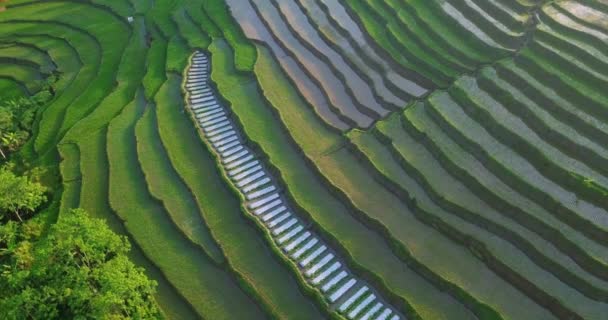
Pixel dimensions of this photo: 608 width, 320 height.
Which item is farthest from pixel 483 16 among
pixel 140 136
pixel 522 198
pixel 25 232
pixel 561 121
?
pixel 25 232

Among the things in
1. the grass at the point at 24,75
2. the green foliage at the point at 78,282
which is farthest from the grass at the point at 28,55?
the green foliage at the point at 78,282

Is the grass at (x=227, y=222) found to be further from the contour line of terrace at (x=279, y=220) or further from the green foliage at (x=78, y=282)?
the green foliage at (x=78, y=282)

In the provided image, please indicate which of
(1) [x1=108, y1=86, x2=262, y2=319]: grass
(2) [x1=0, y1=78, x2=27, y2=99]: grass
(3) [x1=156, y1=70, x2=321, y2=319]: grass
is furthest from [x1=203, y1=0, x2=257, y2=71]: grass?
(2) [x1=0, y1=78, x2=27, y2=99]: grass

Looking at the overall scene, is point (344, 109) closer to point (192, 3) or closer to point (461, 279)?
point (461, 279)

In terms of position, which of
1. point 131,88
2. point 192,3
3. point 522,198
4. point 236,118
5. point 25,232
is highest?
point 192,3

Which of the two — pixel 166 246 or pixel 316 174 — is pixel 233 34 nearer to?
pixel 316 174

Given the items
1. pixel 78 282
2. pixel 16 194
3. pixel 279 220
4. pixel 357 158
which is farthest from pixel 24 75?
pixel 357 158

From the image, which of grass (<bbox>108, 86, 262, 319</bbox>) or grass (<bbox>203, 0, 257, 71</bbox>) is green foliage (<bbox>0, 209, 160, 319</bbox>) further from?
grass (<bbox>203, 0, 257, 71</bbox>)
